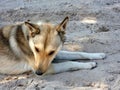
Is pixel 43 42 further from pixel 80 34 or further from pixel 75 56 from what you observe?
pixel 80 34

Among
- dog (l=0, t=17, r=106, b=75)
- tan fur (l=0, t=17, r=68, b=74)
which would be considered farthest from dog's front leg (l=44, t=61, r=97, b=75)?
tan fur (l=0, t=17, r=68, b=74)

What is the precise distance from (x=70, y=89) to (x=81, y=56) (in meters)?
1.11

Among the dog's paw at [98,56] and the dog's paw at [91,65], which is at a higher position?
the dog's paw at [91,65]

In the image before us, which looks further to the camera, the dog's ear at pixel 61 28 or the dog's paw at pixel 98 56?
the dog's paw at pixel 98 56

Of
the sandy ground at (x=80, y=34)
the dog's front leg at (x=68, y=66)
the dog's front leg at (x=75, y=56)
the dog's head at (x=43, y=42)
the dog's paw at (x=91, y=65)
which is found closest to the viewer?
the dog's head at (x=43, y=42)

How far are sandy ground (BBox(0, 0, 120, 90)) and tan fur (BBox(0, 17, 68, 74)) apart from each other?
20 centimetres

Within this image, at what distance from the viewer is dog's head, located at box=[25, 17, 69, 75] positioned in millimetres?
4883

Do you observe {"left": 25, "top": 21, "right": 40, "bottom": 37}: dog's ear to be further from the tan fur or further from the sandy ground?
the sandy ground

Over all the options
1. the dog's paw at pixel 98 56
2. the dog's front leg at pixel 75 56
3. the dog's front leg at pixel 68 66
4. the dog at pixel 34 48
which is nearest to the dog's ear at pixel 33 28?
the dog at pixel 34 48

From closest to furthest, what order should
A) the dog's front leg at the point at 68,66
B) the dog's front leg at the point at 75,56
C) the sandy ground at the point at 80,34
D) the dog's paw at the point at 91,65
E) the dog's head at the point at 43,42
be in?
1. the dog's head at the point at 43,42
2. the sandy ground at the point at 80,34
3. the dog's front leg at the point at 68,66
4. the dog's paw at the point at 91,65
5. the dog's front leg at the point at 75,56

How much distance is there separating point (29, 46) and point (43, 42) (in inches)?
16.6

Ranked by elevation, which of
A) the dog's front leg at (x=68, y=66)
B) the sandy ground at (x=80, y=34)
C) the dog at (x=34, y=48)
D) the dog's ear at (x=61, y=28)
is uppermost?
the dog's ear at (x=61, y=28)

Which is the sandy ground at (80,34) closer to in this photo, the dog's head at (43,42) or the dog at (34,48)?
the dog at (34,48)

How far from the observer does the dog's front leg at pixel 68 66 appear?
5.33 metres
